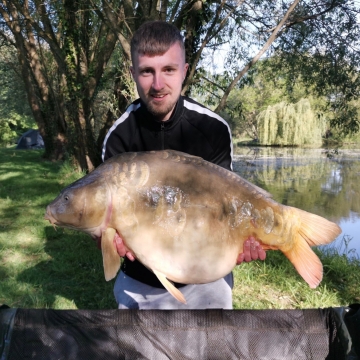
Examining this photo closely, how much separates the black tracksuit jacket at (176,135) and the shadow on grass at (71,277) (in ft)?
2.35

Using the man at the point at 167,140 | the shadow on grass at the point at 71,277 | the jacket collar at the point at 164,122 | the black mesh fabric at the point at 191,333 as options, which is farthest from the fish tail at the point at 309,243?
the shadow on grass at the point at 71,277

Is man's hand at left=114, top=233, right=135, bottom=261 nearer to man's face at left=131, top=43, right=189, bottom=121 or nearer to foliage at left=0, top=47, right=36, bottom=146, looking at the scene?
man's face at left=131, top=43, right=189, bottom=121

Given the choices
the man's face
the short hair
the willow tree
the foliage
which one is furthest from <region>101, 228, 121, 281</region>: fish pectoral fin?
the foliage

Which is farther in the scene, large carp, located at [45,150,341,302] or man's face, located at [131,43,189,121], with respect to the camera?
man's face, located at [131,43,189,121]

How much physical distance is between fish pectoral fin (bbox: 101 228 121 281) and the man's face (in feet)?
1.45

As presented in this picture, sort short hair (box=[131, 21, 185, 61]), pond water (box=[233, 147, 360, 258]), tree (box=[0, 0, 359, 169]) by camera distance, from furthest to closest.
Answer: pond water (box=[233, 147, 360, 258]), tree (box=[0, 0, 359, 169]), short hair (box=[131, 21, 185, 61])

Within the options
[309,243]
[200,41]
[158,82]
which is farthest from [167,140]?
[200,41]

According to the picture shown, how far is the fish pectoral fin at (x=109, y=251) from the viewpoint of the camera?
1.03 m

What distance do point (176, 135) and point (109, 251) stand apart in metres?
0.52

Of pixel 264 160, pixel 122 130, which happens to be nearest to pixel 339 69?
pixel 122 130

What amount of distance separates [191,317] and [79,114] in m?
4.15

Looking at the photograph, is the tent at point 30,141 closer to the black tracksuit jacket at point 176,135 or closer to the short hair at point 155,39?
the black tracksuit jacket at point 176,135

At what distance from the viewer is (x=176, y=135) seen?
1.39 meters

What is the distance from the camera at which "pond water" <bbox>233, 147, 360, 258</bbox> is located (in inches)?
225
